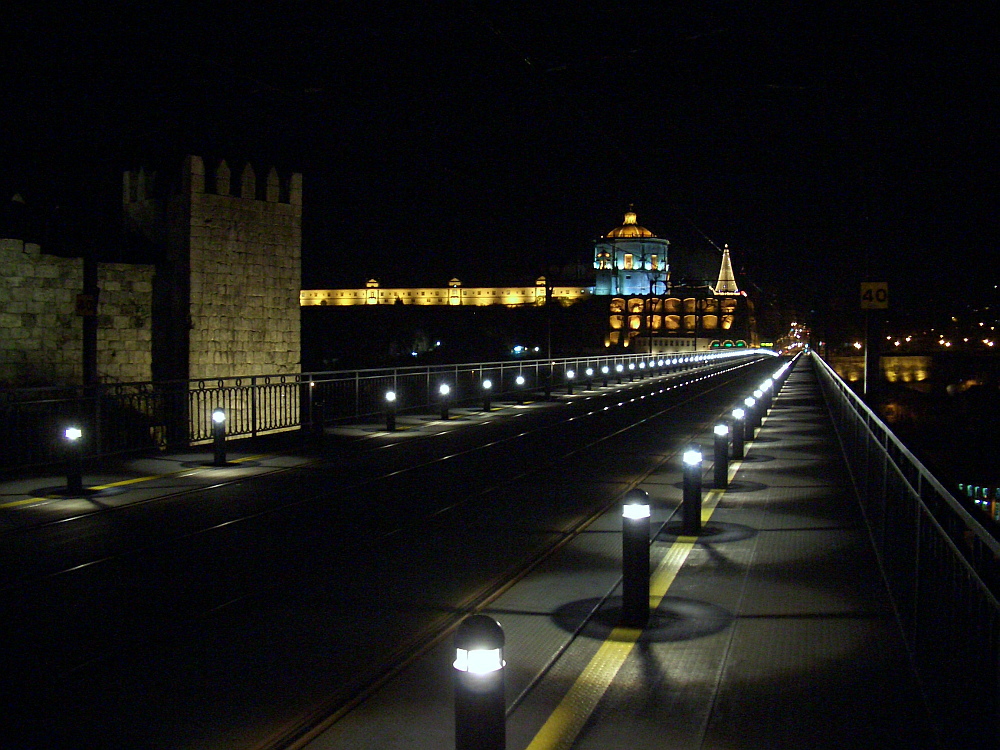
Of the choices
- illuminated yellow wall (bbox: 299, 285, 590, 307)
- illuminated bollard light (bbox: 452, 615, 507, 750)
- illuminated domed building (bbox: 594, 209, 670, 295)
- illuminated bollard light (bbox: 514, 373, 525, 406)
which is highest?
illuminated domed building (bbox: 594, 209, 670, 295)

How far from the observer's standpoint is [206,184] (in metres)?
31.8

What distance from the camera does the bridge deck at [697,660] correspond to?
484 cm

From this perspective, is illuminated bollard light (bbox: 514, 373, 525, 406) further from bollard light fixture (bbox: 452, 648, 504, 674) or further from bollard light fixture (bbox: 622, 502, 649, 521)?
bollard light fixture (bbox: 452, 648, 504, 674)

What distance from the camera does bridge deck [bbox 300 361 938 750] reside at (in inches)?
191

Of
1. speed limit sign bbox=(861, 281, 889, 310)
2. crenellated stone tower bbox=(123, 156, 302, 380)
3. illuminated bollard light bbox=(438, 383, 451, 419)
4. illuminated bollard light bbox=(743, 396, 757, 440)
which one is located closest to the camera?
illuminated bollard light bbox=(743, 396, 757, 440)

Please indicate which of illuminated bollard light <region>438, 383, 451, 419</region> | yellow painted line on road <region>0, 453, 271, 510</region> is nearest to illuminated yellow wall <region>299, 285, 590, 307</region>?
illuminated bollard light <region>438, 383, 451, 419</region>

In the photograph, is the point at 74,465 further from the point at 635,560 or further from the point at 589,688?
the point at 589,688

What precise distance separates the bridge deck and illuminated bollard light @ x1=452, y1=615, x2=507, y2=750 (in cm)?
106

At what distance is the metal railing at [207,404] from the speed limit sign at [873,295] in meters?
11.1

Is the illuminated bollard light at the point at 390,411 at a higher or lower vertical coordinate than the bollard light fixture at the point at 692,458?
lower

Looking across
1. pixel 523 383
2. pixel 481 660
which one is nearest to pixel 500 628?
pixel 481 660

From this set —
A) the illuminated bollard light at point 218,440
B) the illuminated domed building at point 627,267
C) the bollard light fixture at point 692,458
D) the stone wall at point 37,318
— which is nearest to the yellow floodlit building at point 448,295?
the illuminated domed building at point 627,267

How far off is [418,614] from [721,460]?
7.47m

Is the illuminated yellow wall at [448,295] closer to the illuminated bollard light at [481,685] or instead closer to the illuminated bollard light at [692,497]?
the illuminated bollard light at [692,497]
